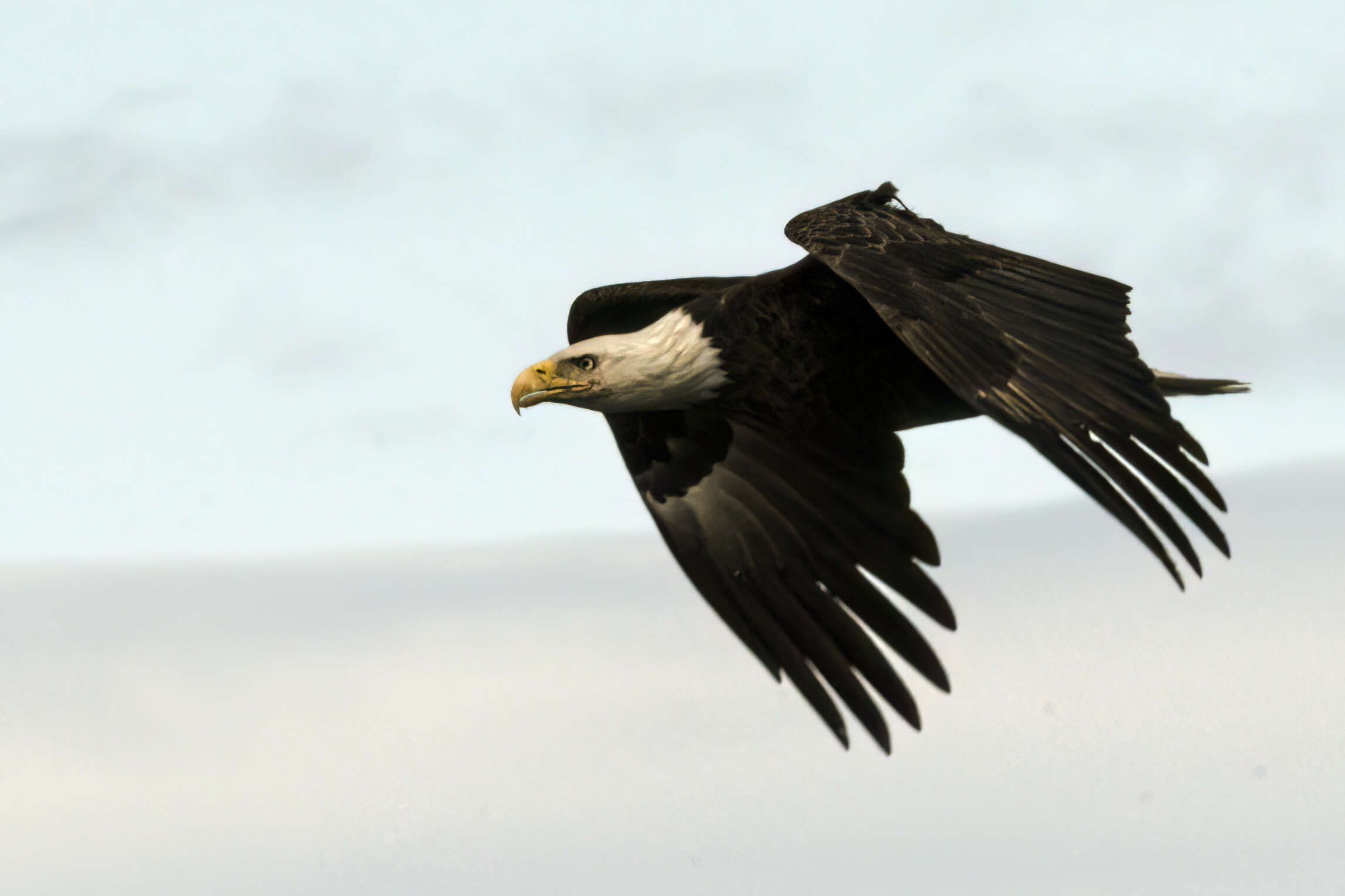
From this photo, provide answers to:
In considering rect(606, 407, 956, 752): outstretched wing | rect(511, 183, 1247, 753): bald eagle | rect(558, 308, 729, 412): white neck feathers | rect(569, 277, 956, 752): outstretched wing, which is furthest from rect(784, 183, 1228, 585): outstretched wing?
rect(606, 407, 956, 752): outstretched wing

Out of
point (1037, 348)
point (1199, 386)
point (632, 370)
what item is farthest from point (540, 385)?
point (1199, 386)

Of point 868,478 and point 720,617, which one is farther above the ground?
point 868,478

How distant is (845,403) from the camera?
8.06m

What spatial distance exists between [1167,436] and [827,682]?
2.53m

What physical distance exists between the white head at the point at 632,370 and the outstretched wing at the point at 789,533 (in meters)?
0.33

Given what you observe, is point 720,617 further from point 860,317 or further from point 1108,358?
point 1108,358

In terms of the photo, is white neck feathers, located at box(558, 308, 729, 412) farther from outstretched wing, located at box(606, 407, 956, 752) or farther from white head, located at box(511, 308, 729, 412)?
outstretched wing, located at box(606, 407, 956, 752)

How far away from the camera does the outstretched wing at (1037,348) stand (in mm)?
5680

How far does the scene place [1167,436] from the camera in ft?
19.3

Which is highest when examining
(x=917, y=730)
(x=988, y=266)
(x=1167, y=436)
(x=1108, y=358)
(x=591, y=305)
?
(x=591, y=305)

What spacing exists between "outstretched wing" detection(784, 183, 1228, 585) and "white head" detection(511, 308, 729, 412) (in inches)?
36.5

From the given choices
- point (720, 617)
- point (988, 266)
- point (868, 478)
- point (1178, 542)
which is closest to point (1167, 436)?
point (1178, 542)

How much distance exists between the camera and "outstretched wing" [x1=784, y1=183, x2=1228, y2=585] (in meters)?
5.68

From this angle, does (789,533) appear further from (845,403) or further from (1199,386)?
(1199,386)
